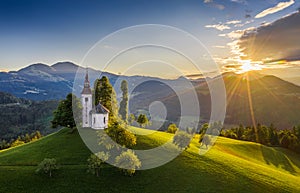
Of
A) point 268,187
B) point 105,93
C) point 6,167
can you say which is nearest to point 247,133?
point 268,187

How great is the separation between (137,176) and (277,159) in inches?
2245

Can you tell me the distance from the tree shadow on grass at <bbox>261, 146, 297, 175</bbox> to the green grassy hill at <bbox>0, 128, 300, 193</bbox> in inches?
836

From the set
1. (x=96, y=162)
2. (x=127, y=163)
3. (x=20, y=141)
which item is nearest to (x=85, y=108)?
(x=96, y=162)

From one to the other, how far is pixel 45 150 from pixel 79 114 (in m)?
11.8

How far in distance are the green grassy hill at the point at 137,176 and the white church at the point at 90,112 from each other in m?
5.25

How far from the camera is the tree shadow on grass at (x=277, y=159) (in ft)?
236

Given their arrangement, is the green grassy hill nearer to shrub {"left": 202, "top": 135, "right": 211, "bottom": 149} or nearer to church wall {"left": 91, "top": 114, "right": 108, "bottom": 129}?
shrub {"left": 202, "top": 135, "right": 211, "bottom": 149}

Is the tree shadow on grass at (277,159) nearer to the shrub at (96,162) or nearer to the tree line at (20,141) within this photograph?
the shrub at (96,162)

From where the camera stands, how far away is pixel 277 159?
78.7 m

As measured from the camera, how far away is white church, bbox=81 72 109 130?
55.7 meters

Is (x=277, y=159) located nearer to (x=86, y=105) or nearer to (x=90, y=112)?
(x=90, y=112)

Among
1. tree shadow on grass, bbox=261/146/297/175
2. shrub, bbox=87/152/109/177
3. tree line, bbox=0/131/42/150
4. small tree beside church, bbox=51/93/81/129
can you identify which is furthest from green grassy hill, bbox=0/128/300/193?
tree line, bbox=0/131/42/150

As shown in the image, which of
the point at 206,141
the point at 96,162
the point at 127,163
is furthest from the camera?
the point at 206,141

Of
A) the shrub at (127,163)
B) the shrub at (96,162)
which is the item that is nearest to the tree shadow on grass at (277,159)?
the shrub at (127,163)
